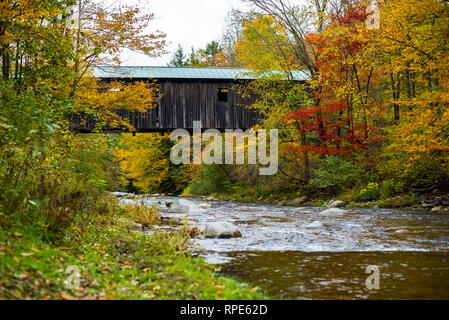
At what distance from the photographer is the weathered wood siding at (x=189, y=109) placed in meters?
17.9

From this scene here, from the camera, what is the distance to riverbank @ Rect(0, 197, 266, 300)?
277 cm

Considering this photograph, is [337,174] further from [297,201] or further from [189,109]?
[189,109]

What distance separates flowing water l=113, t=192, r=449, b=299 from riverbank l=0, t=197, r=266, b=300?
1.89 ft

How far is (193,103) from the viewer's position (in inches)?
712

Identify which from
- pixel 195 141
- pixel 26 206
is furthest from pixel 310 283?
pixel 195 141

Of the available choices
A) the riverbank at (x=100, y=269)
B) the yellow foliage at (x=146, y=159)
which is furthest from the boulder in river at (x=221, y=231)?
A: the yellow foliage at (x=146, y=159)

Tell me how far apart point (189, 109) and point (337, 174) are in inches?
303

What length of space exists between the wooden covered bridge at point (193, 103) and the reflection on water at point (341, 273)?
13.1 m

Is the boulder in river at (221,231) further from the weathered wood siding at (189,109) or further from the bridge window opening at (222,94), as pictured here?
the bridge window opening at (222,94)

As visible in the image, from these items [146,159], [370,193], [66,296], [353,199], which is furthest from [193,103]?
[66,296]

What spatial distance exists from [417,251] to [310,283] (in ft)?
7.47

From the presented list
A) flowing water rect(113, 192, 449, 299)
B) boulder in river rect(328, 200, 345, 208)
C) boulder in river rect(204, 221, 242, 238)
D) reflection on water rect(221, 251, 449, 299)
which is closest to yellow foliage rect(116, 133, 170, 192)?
boulder in river rect(328, 200, 345, 208)

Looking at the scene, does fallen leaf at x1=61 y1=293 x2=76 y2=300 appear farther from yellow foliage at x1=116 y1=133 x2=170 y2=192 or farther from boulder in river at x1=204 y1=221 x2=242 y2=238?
yellow foliage at x1=116 y1=133 x2=170 y2=192

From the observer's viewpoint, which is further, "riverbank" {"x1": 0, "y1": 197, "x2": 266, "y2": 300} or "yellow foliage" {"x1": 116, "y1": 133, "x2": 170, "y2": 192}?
"yellow foliage" {"x1": 116, "y1": 133, "x2": 170, "y2": 192}
